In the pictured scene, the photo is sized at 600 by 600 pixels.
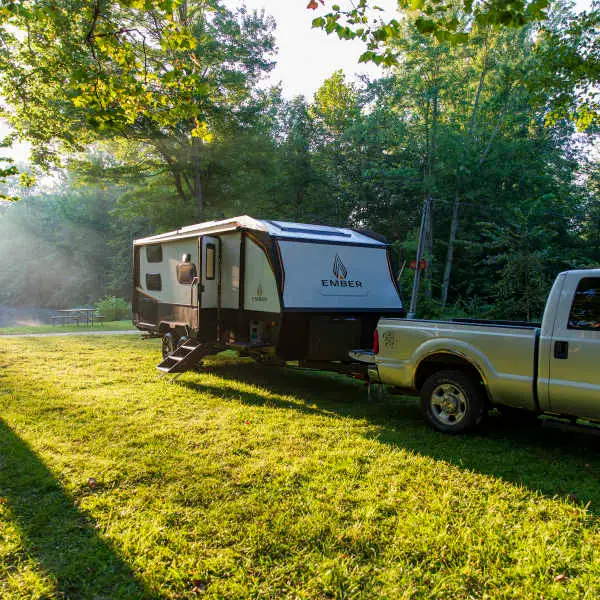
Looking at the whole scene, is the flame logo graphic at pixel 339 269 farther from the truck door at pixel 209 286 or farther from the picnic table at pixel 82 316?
the picnic table at pixel 82 316

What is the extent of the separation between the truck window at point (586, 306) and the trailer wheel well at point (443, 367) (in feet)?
4.00

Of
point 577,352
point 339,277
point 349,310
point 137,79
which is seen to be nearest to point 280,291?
point 339,277

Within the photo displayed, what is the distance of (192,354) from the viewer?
340 inches

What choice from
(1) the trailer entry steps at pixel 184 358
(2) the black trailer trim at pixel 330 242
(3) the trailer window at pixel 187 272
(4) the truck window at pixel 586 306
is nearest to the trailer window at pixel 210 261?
(3) the trailer window at pixel 187 272

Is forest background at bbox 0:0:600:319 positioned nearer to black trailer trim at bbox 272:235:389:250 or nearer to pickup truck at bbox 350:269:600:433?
black trailer trim at bbox 272:235:389:250

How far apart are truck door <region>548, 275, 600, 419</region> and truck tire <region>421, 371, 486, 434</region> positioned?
85cm

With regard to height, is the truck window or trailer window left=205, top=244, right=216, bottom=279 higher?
trailer window left=205, top=244, right=216, bottom=279

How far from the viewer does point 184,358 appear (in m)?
8.54

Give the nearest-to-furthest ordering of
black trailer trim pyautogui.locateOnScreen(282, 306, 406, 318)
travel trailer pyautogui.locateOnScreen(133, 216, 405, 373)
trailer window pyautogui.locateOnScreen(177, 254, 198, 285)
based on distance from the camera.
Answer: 1. black trailer trim pyautogui.locateOnScreen(282, 306, 406, 318)
2. travel trailer pyautogui.locateOnScreen(133, 216, 405, 373)
3. trailer window pyautogui.locateOnScreen(177, 254, 198, 285)

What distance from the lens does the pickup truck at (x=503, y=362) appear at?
4.83m

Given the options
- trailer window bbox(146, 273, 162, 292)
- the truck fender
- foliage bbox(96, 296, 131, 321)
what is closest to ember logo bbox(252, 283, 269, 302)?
the truck fender

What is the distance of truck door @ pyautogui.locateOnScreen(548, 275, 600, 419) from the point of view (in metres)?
4.73

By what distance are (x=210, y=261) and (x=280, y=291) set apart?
1887 mm

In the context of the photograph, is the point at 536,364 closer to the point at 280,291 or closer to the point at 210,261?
the point at 280,291
